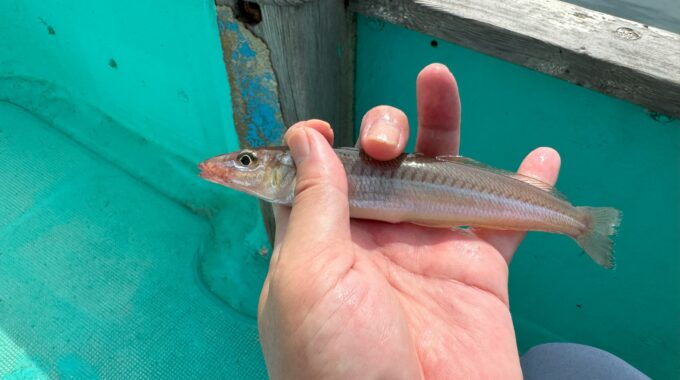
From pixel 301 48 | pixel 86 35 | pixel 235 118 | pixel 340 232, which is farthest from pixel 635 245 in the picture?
pixel 86 35

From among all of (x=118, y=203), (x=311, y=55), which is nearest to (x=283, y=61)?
(x=311, y=55)

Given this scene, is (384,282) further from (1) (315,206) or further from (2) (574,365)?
(2) (574,365)

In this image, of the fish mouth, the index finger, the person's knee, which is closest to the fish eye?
the fish mouth

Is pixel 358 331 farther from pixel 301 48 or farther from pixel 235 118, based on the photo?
pixel 235 118

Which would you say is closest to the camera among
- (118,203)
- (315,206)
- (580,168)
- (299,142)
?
(315,206)

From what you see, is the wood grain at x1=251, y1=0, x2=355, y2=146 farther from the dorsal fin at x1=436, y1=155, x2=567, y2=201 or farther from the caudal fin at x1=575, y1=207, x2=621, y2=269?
the caudal fin at x1=575, y1=207, x2=621, y2=269
